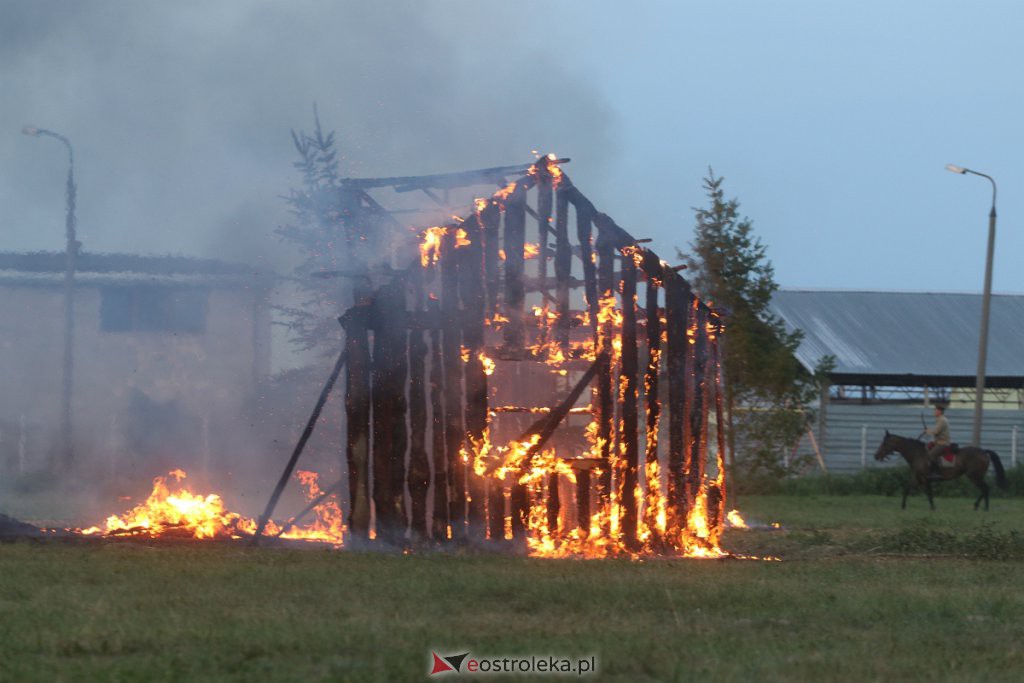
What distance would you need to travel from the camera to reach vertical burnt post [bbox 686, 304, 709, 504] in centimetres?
1916

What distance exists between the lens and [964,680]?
902 centimetres

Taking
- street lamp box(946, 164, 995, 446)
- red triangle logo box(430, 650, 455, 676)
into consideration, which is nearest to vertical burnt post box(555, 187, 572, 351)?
red triangle logo box(430, 650, 455, 676)


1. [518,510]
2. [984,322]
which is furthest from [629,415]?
[984,322]

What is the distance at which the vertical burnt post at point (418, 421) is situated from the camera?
1736cm

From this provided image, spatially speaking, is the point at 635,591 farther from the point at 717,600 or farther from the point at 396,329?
the point at 396,329

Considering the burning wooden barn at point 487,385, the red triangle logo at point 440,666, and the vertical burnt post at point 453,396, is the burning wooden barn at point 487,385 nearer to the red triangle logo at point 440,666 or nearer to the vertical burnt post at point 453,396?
the vertical burnt post at point 453,396

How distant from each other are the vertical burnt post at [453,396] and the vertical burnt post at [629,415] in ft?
6.06

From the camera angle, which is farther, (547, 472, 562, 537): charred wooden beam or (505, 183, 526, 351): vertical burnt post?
(505, 183, 526, 351): vertical burnt post

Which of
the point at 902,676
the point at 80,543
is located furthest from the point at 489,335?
the point at 902,676

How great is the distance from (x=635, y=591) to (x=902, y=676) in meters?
3.96

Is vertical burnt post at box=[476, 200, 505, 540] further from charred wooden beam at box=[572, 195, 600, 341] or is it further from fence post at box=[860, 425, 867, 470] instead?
fence post at box=[860, 425, 867, 470]

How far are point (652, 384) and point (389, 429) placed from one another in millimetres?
3135

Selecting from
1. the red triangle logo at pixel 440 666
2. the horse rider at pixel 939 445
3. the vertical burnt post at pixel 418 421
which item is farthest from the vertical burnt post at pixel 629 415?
the horse rider at pixel 939 445

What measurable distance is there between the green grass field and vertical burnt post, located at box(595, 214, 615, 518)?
1.61 m
